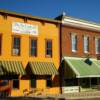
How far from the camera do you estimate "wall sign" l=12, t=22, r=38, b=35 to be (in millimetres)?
29555

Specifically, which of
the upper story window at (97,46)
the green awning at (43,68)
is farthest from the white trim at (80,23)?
the green awning at (43,68)

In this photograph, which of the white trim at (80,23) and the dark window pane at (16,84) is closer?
the dark window pane at (16,84)

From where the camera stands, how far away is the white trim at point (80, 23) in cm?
3375

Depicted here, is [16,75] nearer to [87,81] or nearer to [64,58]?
[64,58]

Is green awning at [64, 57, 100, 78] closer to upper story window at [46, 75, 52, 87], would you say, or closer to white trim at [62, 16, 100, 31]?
upper story window at [46, 75, 52, 87]

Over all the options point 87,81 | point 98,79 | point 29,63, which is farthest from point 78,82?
point 29,63

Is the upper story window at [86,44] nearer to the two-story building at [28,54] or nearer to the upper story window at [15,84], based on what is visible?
the two-story building at [28,54]

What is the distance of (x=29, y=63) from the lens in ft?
97.6

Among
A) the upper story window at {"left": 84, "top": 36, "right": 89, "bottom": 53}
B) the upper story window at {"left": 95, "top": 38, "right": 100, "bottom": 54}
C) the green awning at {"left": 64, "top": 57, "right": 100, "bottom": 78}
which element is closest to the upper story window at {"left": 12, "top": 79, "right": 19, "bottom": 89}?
the green awning at {"left": 64, "top": 57, "right": 100, "bottom": 78}

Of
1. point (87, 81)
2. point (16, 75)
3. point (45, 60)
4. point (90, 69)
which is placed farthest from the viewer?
point (87, 81)

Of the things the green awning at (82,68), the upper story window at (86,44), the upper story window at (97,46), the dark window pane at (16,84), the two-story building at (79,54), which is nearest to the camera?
the dark window pane at (16,84)

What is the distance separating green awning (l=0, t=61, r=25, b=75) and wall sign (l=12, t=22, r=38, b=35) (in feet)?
12.0

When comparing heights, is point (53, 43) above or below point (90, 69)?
above

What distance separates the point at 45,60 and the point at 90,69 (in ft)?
20.2
